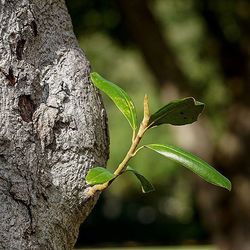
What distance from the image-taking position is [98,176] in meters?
1.00

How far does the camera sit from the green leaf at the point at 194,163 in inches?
42.3

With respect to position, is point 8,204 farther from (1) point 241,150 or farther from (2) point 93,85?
(1) point 241,150

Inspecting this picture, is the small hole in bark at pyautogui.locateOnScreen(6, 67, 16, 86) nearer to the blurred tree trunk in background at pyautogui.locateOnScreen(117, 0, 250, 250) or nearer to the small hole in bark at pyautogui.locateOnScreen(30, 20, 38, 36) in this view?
the small hole in bark at pyautogui.locateOnScreen(30, 20, 38, 36)

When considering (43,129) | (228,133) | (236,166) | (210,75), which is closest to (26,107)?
(43,129)

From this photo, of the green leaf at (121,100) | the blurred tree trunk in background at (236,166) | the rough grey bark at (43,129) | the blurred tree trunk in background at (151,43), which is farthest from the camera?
the blurred tree trunk in background at (236,166)

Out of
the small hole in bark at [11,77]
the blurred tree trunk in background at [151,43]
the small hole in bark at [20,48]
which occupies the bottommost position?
the blurred tree trunk in background at [151,43]

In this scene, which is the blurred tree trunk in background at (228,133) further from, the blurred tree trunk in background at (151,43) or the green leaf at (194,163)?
the green leaf at (194,163)

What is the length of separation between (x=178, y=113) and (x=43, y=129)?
18 centimetres

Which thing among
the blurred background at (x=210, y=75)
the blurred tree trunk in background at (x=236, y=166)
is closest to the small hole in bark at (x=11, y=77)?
the blurred background at (x=210, y=75)

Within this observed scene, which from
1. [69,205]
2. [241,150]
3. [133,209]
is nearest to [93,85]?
[69,205]

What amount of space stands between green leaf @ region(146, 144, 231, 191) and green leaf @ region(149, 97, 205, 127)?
0.12ft

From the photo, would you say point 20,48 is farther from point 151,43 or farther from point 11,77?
point 151,43

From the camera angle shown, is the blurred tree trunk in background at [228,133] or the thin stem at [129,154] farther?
the blurred tree trunk in background at [228,133]

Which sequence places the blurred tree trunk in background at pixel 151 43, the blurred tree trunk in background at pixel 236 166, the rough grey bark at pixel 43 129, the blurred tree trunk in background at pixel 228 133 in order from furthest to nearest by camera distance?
the blurred tree trunk in background at pixel 236 166
the blurred tree trunk in background at pixel 228 133
the blurred tree trunk in background at pixel 151 43
the rough grey bark at pixel 43 129
